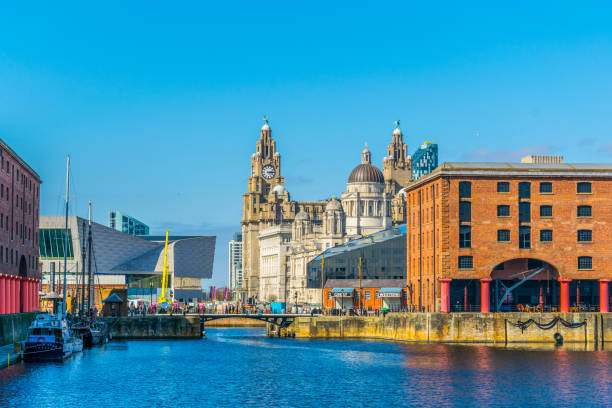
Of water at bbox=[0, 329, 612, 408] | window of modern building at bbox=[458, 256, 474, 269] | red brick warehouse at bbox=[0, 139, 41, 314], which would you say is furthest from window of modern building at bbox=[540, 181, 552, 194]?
red brick warehouse at bbox=[0, 139, 41, 314]

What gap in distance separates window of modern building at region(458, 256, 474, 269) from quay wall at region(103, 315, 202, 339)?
139ft

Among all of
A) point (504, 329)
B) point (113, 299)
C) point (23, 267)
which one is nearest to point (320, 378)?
point (504, 329)

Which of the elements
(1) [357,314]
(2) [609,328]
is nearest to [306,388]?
(2) [609,328]

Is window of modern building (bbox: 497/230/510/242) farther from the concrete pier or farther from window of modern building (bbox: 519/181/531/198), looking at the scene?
the concrete pier

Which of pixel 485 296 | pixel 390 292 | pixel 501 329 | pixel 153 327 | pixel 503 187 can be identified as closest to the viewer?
pixel 501 329

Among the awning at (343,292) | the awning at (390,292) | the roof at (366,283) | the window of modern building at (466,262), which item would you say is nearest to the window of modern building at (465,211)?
the window of modern building at (466,262)

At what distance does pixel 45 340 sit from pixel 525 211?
57.2m

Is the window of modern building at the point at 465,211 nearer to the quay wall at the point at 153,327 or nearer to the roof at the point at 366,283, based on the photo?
the quay wall at the point at 153,327

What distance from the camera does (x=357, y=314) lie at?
5881 inches

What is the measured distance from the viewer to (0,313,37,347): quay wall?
101 meters

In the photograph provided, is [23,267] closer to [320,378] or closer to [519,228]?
[320,378]

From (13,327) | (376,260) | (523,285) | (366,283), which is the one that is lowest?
(13,327)

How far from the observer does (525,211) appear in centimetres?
12256

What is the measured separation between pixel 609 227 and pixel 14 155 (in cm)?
6872
